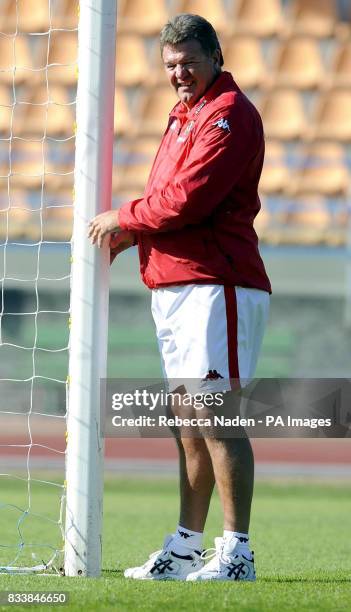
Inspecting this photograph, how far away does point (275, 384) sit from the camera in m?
3.61

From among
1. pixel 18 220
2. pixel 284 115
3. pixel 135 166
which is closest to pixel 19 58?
pixel 135 166

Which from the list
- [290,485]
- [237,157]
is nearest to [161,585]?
[237,157]

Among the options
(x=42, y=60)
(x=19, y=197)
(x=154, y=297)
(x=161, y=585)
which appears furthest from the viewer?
(x=42, y=60)

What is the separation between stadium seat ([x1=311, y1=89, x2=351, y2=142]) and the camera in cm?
1812

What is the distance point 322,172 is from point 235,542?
49.4 feet

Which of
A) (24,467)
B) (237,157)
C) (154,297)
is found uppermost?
(237,157)

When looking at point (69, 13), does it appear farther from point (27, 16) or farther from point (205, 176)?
point (205, 176)

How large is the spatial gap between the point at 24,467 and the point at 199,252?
27.6 ft

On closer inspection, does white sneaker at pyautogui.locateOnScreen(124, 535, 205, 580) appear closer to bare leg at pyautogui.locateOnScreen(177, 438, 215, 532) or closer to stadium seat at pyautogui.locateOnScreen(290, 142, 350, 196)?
bare leg at pyautogui.locateOnScreen(177, 438, 215, 532)

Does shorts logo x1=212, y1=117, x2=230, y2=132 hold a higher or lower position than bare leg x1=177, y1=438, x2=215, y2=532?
higher

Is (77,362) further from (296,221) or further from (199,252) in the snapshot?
(296,221)

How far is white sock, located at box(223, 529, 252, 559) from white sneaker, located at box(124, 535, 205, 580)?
0.62 feet

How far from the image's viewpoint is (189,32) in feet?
10.6

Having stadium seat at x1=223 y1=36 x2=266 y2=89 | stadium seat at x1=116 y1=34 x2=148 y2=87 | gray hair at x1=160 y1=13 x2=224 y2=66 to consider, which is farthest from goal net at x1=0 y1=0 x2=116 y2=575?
stadium seat at x1=223 y1=36 x2=266 y2=89
